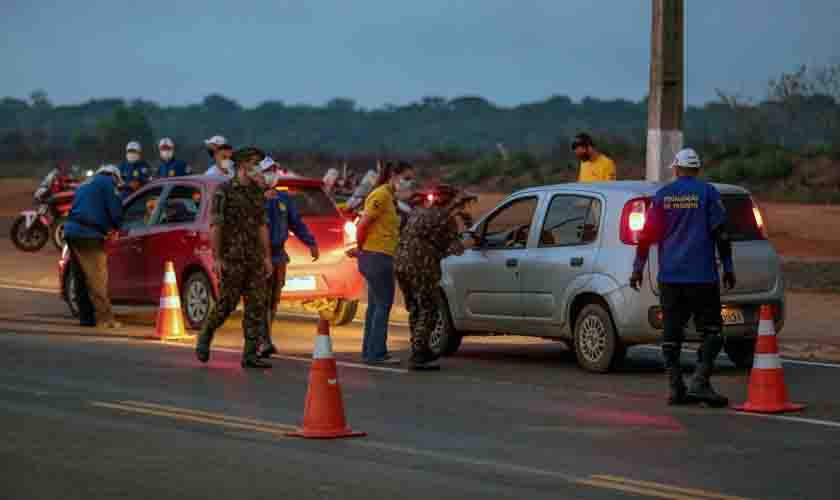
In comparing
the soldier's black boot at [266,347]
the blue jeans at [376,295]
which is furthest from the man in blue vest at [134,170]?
the blue jeans at [376,295]

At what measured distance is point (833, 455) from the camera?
12.5 metres

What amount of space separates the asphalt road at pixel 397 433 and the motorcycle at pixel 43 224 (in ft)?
57.6

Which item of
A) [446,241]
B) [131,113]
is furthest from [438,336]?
[131,113]

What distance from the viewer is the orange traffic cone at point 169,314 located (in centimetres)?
2066

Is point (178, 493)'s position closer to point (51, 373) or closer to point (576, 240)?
point (51, 373)

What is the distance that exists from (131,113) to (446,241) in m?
123

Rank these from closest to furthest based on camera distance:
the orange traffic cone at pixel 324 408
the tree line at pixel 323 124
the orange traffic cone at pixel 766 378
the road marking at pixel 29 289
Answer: the orange traffic cone at pixel 324 408, the orange traffic cone at pixel 766 378, the road marking at pixel 29 289, the tree line at pixel 323 124

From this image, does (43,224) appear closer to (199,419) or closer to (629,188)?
(629,188)

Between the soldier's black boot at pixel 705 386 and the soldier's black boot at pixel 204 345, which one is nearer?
the soldier's black boot at pixel 705 386

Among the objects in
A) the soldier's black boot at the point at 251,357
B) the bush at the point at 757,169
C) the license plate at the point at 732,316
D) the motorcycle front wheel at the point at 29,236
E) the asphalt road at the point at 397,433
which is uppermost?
the bush at the point at 757,169

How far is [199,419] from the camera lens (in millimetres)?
13859

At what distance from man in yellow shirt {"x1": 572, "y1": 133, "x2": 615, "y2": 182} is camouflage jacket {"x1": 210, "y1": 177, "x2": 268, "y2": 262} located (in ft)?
16.6

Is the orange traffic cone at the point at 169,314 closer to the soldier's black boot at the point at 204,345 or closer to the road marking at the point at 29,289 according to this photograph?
the soldier's black boot at the point at 204,345

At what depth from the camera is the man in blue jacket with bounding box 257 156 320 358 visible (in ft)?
61.7
